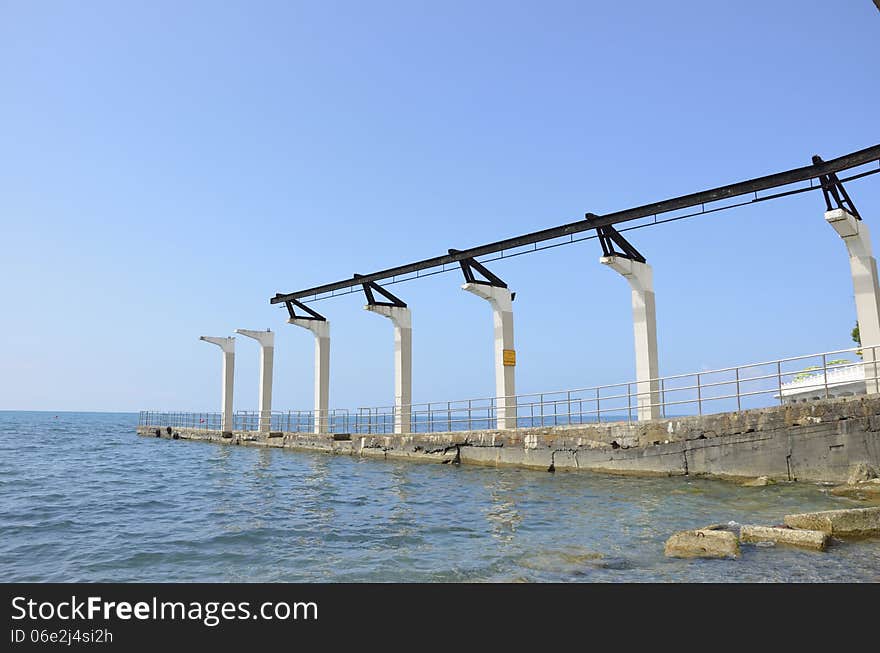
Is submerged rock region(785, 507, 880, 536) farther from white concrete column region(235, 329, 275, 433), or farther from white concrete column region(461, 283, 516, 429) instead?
white concrete column region(235, 329, 275, 433)

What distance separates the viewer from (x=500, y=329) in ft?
75.5

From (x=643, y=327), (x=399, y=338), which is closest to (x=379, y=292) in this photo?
(x=399, y=338)

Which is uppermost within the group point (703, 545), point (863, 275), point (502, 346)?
point (863, 275)

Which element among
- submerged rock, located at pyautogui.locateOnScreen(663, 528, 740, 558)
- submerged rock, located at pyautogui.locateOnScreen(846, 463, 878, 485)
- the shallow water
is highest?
submerged rock, located at pyautogui.locateOnScreen(846, 463, 878, 485)

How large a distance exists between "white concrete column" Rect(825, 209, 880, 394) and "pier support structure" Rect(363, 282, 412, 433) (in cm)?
1686

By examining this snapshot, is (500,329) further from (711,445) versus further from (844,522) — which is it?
(844,522)

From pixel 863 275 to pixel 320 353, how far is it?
78.8 feet

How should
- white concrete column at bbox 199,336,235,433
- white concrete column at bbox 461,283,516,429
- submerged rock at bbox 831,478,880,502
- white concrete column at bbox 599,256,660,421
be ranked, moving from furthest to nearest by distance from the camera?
white concrete column at bbox 199,336,235,433 < white concrete column at bbox 461,283,516,429 < white concrete column at bbox 599,256,660,421 < submerged rock at bbox 831,478,880,502

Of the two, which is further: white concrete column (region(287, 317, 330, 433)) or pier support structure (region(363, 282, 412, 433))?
white concrete column (region(287, 317, 330, 433))

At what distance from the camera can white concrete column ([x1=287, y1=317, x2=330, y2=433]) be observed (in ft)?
107

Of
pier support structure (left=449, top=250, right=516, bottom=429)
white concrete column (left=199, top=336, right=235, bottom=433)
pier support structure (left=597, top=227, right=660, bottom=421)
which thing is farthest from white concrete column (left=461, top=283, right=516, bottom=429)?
white concrete column (left=199, top=336, right=235, bottom=433)

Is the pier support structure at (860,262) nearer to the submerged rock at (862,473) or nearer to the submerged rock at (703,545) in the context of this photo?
the submerged rock at (862,473)

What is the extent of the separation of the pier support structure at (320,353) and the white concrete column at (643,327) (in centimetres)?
1760
